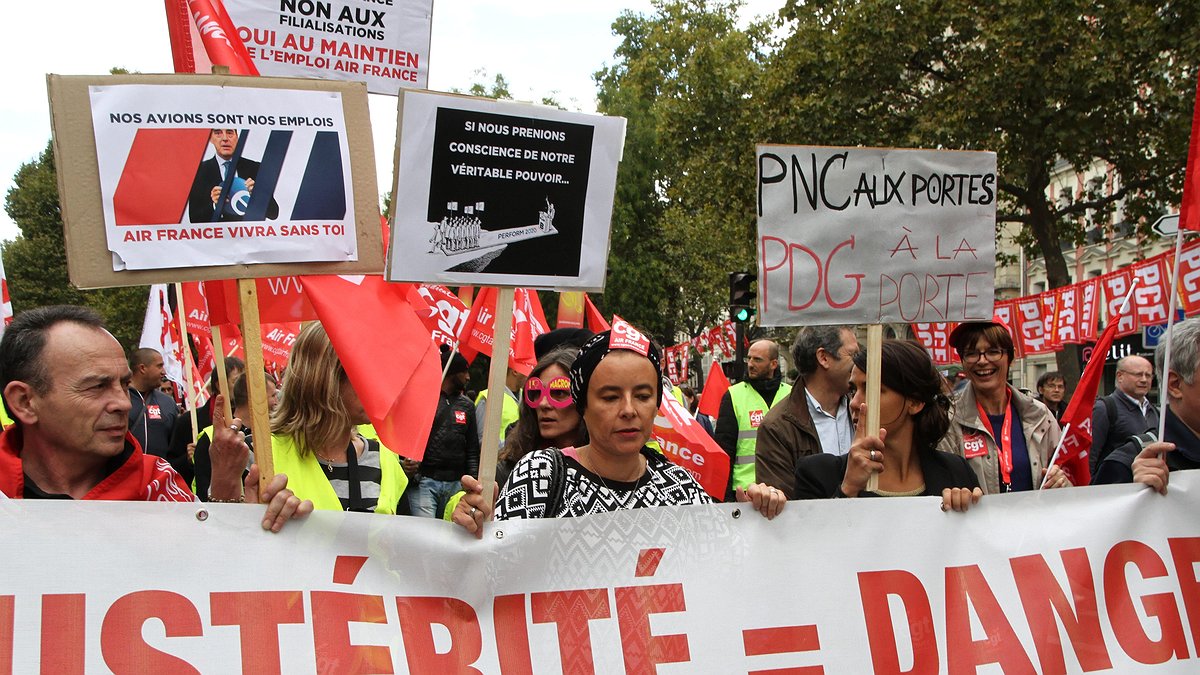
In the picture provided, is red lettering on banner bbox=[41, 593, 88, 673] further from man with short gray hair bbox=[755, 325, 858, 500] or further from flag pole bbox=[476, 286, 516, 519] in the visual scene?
man with short gray hair bbox=[755, 325, 858, 500]

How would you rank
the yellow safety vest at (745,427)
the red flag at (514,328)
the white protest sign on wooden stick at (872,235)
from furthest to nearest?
the red flag at (514,328)
the yellow safety vest at (745,427)
the white protest sign on wooden stick at (872,235)

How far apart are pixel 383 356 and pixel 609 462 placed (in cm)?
78

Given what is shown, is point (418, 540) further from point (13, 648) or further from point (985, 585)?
point (985, 585)

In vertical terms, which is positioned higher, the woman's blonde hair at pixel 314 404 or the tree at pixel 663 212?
the tree at pixel 663 212

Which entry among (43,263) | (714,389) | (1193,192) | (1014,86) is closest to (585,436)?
(1193,192)

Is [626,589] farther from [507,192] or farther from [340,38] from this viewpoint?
[340,38]

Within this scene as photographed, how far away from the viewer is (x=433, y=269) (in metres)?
3.02

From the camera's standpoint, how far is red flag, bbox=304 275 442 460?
3.39m

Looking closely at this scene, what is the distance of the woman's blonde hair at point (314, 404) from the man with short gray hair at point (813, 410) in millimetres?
2010

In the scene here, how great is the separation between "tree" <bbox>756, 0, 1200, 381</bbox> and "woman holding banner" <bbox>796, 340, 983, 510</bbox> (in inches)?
634

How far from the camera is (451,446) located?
7.22 meters

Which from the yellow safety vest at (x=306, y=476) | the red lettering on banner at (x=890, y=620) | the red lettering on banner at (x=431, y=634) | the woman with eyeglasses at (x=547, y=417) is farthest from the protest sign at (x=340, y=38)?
the red lettering on banner at (x=890, y=620)

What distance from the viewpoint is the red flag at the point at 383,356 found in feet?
11.1

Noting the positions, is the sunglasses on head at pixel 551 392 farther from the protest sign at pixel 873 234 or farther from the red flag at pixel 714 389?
the red flag at pixel 714 389
